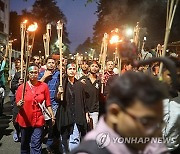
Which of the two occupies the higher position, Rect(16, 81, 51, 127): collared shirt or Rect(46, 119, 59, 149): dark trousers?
Rect(16, 81, 51, 127): collared shirt

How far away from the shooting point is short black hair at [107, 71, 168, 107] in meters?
1.59

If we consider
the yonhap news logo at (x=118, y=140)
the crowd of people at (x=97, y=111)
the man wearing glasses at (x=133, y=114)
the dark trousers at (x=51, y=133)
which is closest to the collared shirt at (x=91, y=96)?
the crowd of people at (x=97, y=111)

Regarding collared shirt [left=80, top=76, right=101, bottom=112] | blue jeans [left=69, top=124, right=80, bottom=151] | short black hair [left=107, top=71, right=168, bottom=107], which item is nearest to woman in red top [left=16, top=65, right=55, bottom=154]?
blue jeans [left=69, top=124, right=80, bottom=151]

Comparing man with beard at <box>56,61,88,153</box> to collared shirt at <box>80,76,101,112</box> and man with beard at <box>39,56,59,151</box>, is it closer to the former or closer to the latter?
collared shirt at <box>80,76,101,112</box>

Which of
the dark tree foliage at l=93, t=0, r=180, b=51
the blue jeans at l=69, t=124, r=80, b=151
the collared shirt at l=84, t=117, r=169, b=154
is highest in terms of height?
the dark tree foliage at l=93, t=0, r=180, b=51

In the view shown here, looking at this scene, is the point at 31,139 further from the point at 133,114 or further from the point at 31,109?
the point at 133,114

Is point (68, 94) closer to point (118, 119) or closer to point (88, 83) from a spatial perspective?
point (88, 83)

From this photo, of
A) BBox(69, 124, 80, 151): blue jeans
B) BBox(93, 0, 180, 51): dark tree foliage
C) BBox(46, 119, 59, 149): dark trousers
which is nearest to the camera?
BBox(69, 124, 80, 151): blue jeans

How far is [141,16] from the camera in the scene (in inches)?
1523

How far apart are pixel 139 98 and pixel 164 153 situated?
49 cm

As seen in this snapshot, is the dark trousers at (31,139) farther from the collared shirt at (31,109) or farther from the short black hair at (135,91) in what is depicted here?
the short black hair at (135,91)

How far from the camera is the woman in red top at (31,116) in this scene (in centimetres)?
529

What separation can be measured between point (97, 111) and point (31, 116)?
172 centimetres

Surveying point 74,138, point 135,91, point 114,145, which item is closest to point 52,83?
point 74,138
